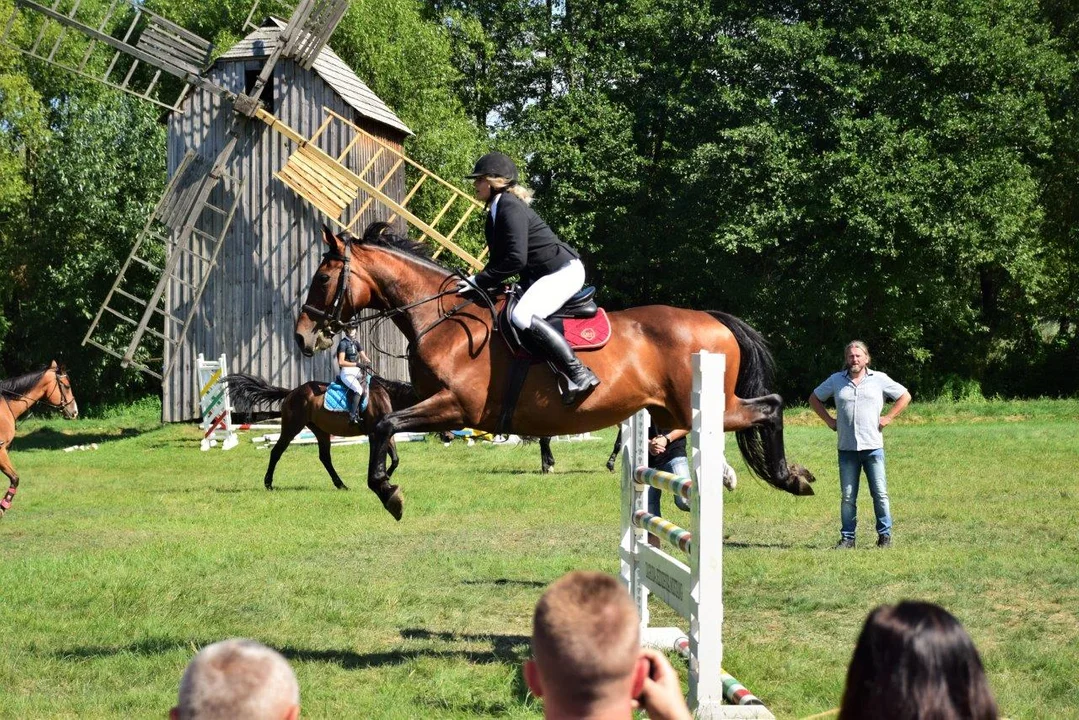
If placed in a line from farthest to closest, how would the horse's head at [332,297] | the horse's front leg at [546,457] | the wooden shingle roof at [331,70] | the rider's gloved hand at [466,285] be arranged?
1. the wooden shingle roof at [331,70]
2. the horse's front leg at [546,457]
3. the horse's head at [332,297]
4. the rider's gloved hand at [466,285]

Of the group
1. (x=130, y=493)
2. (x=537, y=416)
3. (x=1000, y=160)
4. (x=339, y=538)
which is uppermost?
(x=1000, y=160)

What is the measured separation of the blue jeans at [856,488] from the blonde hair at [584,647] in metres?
9.17

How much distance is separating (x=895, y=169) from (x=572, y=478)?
63.0ft

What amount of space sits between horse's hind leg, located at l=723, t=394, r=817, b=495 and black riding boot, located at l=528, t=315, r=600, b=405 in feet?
3.75

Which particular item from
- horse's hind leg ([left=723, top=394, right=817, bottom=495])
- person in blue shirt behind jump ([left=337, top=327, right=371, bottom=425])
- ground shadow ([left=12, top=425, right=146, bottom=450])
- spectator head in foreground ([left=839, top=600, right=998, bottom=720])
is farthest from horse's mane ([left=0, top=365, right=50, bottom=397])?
spectator head in foreground ([left=839, top=600, right=998, bottom=720])

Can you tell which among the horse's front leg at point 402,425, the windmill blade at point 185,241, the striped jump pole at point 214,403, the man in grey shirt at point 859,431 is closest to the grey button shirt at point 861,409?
the man in grey shirt at point 859,431

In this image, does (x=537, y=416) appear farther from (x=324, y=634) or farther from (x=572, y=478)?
(x=572, y=478)

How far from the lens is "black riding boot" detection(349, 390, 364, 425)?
16922 mm

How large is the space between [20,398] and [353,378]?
460 cm

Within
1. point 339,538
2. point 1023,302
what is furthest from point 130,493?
point 1023,302

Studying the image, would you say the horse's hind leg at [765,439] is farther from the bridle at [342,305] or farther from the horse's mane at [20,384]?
the horse's mane at [20,384]

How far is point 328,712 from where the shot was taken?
6.15 metres

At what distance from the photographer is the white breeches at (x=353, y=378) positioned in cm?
1692

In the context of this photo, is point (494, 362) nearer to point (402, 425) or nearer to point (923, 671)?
point (402, 425)
